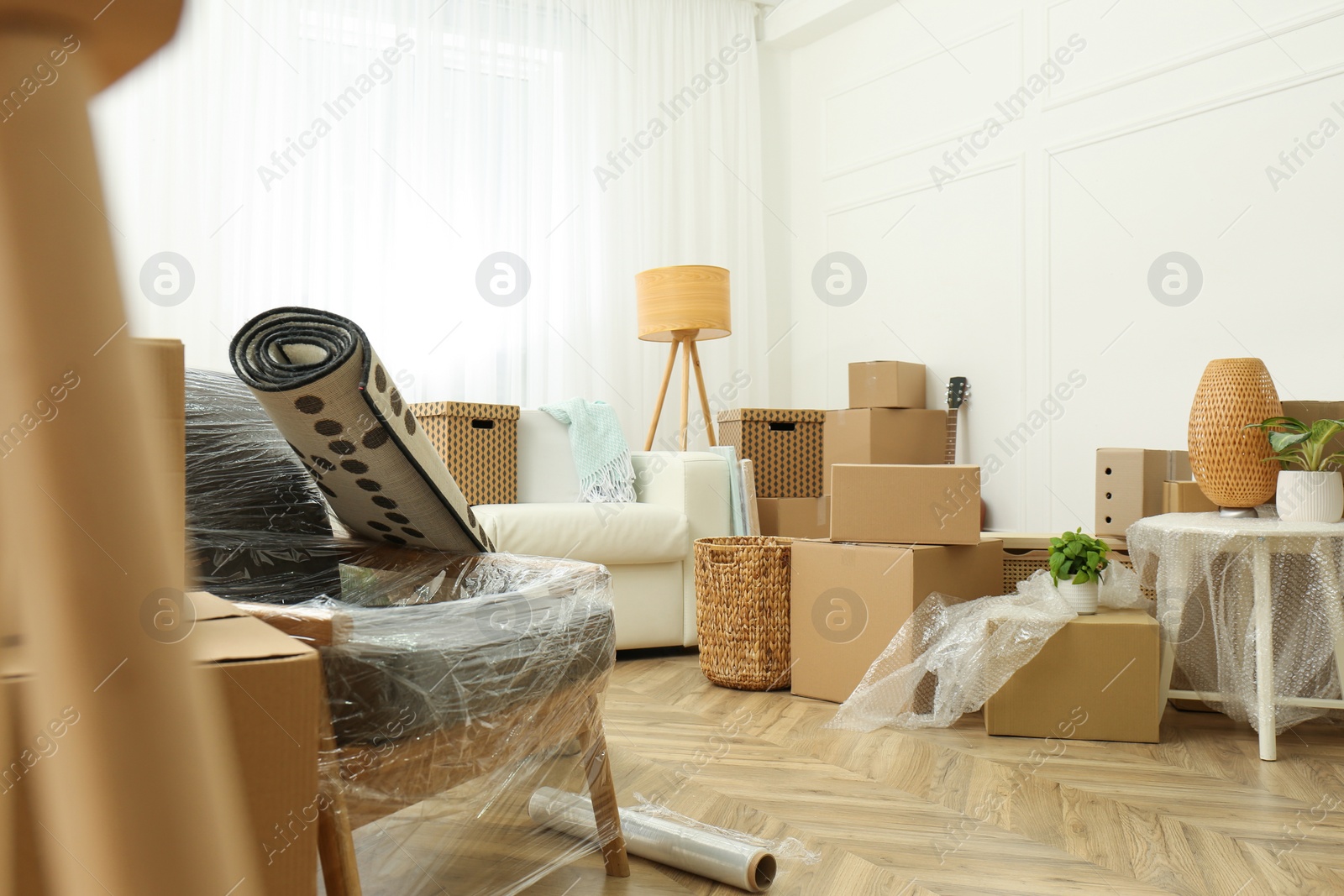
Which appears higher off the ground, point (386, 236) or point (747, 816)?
point (386, 236)

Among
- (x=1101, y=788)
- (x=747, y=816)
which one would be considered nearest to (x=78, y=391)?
(x=747, y=816)

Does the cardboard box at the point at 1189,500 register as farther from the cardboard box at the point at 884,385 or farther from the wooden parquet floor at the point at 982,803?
the cardboard box at the point at 884,385

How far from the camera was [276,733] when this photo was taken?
1.67ft

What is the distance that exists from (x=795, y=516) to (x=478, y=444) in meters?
1.00

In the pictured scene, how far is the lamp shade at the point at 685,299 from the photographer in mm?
3135

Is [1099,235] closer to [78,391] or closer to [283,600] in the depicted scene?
[283,600]

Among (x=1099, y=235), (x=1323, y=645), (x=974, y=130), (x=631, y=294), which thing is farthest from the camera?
(x=631, y=294)

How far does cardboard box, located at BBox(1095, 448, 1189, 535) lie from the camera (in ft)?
7.20

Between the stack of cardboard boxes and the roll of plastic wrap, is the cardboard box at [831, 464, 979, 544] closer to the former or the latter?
the stack of cardboard boxes

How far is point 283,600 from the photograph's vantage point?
1124 mm

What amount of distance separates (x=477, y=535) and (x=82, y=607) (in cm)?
98

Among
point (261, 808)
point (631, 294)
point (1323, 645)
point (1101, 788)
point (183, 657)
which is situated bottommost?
point (1101, 788)

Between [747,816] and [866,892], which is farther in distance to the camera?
[747,816]

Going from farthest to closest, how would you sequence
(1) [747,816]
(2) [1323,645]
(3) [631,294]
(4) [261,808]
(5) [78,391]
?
1. (3) [631,294]
2. (2) [1323,645]
3. (1) [747,816]
4. (4) [261,808]
5. (5) [78,391]
